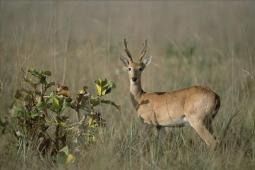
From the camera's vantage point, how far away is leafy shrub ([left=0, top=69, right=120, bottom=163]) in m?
5.68

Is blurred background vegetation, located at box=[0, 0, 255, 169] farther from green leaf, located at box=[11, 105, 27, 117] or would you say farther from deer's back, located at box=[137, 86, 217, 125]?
green leaf, located at box=[11, 105, 27, 117]

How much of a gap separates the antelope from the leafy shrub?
1.20 m

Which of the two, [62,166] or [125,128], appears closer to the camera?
[62,166]

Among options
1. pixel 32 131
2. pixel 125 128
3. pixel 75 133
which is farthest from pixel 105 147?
pixel 125 128

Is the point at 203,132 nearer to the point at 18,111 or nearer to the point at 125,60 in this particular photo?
the point at 125,60

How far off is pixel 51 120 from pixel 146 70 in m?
4.68

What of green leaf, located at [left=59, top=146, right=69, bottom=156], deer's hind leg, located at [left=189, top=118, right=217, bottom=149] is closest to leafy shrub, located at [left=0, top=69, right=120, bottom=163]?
green leaf, located at [left=59, top=146, right=69, bottom=156]

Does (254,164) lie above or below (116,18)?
below

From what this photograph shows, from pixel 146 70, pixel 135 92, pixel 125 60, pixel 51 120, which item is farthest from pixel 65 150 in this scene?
pixel 146 70

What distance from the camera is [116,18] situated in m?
16.1

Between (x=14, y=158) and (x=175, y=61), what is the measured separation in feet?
19.7

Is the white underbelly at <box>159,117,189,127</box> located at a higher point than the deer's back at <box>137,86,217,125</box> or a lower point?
lower

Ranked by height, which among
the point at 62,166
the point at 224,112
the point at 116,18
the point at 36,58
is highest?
the point at 116,18

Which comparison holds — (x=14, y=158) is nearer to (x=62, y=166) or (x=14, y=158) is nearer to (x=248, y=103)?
(x=62, y=166)
